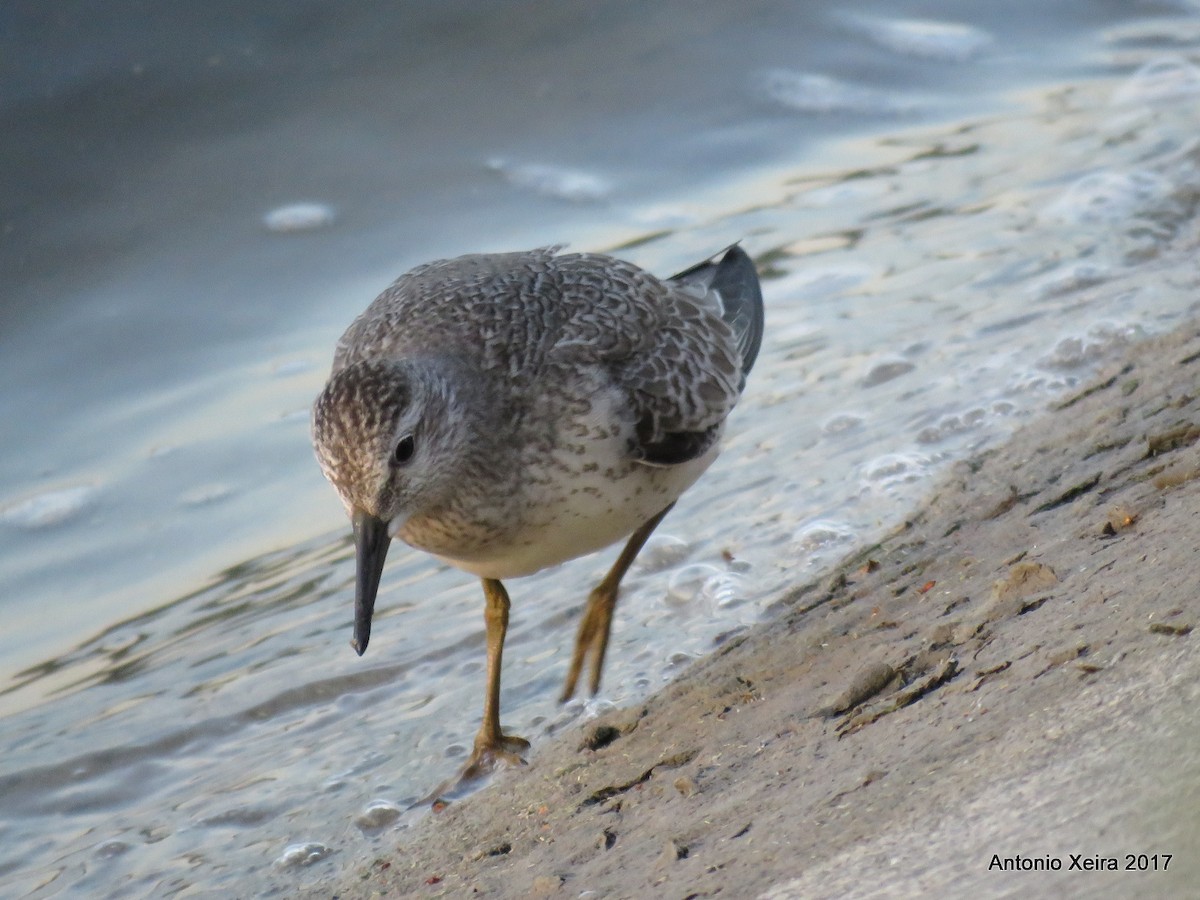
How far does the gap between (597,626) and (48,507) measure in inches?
132

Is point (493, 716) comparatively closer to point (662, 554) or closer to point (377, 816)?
point (377, 816)

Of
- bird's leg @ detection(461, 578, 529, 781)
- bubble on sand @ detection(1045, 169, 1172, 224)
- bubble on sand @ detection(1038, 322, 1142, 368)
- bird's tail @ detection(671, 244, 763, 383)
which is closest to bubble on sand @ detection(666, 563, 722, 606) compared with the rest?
bird's leg @ detection(461, 578, 529, 781)

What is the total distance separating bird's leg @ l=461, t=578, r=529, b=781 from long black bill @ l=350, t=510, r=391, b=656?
842 millimetres

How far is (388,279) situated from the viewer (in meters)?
8.91

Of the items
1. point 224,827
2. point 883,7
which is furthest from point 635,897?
point 883,7

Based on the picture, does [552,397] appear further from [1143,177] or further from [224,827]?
[1143,177]

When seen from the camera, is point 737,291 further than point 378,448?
Yes

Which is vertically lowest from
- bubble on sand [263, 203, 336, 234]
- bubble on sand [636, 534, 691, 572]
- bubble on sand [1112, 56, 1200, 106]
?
bubble on sand [636, 534, 691, 572]

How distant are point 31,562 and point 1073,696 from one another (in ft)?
17.8

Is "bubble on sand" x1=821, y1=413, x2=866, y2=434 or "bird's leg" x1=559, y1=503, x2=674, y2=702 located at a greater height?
"bubble on sand" x1=821, y1=413, x2=866, y2=434

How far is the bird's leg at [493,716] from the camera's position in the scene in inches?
185

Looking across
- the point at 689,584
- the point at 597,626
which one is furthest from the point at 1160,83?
the point at 597,626

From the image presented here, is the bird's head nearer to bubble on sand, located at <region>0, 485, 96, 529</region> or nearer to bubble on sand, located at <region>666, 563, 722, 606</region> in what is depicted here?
bubble on sand, located at <region>666, 563, 722, 606</region>

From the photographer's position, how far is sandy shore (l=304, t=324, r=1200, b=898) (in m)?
2.38
